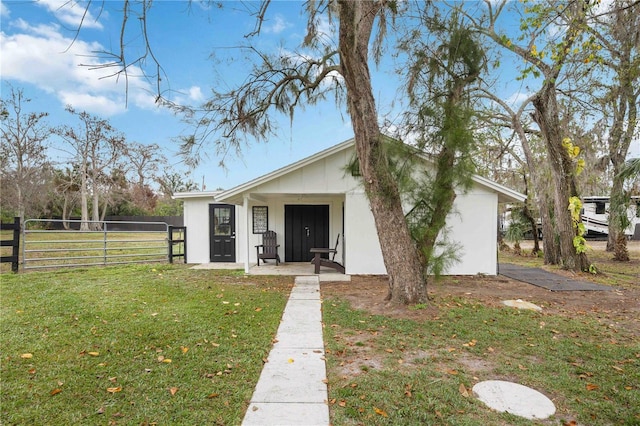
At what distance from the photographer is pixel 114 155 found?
30.7 metres

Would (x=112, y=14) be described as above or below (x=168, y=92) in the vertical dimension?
above

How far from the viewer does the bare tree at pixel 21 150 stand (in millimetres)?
23000

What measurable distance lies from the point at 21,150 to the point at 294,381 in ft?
99.5

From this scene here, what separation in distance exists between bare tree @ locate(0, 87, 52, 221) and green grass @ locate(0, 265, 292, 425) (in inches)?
875

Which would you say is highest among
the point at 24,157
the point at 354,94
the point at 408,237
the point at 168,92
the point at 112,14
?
the point at 24,157

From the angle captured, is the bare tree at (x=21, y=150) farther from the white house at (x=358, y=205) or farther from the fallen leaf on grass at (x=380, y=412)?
the fallen leaf on grass at (x=380, y=412)

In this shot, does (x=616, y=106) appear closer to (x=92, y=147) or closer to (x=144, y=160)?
(x=144, y=160)

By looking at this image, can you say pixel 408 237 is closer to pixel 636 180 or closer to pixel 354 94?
pixel 354 94

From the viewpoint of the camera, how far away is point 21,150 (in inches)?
958

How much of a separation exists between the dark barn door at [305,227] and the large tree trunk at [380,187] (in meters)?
6.00

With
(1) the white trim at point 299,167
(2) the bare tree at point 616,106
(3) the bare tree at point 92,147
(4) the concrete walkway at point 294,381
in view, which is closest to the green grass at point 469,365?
(4) the concrete walkway at point 294,381

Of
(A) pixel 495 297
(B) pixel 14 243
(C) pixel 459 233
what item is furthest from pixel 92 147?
(A) pixel 495 297

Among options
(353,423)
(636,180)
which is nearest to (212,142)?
(353,423)

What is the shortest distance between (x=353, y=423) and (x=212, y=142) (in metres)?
6.32
